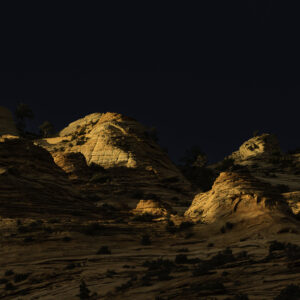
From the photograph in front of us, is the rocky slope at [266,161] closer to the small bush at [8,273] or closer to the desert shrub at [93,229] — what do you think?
the desert shrub at [93,229]

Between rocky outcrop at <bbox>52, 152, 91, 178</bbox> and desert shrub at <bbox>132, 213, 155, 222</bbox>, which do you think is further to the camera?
rocky outcrop at <bbox>52, 152, 91, 178</bbox>

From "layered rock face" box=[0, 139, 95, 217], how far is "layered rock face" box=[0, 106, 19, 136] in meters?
55.0

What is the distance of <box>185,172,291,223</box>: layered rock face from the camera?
100 ft

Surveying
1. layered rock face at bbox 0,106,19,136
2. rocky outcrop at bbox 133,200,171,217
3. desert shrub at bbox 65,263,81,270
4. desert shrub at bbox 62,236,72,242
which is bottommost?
desert shrub at bbox 65,263,81,270

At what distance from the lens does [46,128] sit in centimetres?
11100

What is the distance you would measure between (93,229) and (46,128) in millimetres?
87430

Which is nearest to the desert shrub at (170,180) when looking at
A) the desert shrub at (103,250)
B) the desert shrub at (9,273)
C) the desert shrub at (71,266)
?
the desert shrub at (103,250)

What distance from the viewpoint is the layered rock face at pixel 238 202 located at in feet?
100

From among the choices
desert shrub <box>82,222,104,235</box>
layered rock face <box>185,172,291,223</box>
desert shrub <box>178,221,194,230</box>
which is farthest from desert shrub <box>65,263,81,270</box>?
layered rock face <box>185,172,291,223</box>

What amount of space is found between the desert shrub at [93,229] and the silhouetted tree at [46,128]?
84217mm

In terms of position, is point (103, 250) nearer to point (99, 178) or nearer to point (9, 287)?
point (9, 287)

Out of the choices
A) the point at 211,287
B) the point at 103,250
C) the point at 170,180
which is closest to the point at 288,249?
the point at 211,287

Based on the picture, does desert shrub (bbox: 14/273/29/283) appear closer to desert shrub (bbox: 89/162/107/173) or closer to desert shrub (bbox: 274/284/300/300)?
desert shrub (bbox: 274/284/300/300)

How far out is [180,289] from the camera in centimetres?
1533
